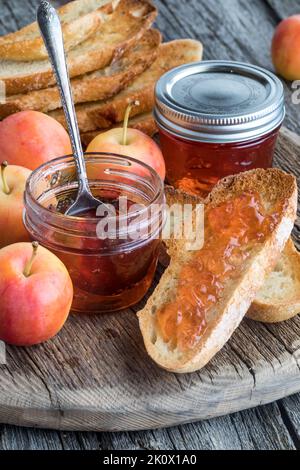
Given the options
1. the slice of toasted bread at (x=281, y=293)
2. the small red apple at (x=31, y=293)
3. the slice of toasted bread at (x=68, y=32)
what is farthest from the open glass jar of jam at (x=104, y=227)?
the slice of toasted bread at (x=68, y=32)

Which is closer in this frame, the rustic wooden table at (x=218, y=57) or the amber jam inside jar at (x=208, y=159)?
the rustic wooden table at (x=218, y=57)

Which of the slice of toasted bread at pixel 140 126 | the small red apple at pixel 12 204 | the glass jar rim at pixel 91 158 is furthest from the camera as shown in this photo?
the slice of toasted bread at pixel 140 126

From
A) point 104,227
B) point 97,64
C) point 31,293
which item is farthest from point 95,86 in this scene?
point 31,293

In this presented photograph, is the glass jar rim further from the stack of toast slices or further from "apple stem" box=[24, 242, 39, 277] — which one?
the stack of toast slices

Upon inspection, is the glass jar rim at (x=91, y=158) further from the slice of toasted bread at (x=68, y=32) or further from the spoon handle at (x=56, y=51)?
the slice of toasted bread at (x=68, y=32)

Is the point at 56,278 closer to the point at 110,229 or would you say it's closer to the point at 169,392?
the point at 110,229

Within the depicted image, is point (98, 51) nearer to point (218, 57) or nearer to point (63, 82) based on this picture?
point (63, 82)

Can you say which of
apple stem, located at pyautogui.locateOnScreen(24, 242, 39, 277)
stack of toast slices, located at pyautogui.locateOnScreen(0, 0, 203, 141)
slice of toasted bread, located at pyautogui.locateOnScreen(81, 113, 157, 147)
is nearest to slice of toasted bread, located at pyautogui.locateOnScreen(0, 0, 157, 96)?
stack of toast slices, located at pyautogui.locateOnScreen(0, 0, 203, 141)
